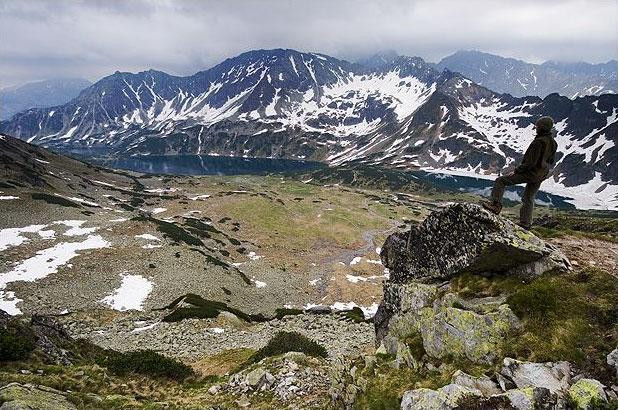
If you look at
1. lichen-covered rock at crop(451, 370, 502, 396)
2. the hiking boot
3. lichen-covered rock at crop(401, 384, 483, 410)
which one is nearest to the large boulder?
the hiking boot

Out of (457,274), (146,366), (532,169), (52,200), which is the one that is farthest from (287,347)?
(52,200)

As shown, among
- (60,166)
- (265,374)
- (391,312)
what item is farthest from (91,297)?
(60,166)

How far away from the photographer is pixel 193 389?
776 inches

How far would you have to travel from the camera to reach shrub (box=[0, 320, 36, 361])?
19.0 meters

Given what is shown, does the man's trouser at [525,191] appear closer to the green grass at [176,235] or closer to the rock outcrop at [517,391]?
the rock outcrop at [517,391]

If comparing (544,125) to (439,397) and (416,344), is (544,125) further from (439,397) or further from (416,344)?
(439,397)

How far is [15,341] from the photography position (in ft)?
64.4

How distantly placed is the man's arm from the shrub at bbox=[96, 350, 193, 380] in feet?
65.1

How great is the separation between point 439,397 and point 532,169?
1061 centimetres

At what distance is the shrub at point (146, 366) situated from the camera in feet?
70.7

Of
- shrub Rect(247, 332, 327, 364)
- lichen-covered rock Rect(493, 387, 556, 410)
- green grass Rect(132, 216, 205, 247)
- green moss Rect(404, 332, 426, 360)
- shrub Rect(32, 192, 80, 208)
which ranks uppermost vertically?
lichen-covered rock Rect(493, 387, 556, 410)

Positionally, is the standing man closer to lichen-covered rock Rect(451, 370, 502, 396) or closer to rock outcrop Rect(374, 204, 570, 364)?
rock outcrop Rect(374, 204, 570, 364)

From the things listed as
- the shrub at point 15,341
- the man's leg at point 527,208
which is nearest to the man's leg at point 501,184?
the man's leg at point 527,208

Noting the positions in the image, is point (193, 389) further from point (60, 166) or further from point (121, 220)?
point (60, 166)
